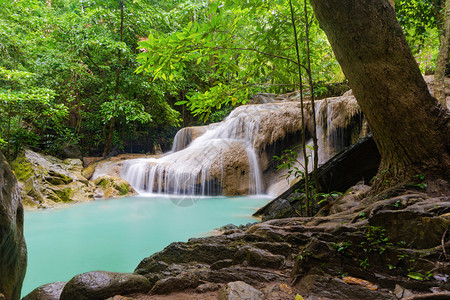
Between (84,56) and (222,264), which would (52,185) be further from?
(222,264)

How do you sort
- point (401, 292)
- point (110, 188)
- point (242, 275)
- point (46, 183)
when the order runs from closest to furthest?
point (401, 292) < point (242, 275) < point (46, 183) < point (110, 188)

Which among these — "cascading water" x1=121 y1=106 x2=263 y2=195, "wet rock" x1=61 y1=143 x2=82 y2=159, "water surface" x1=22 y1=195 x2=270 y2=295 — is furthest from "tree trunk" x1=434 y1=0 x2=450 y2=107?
"wet rock" x1=61 y1=143 x2=82 y2=159

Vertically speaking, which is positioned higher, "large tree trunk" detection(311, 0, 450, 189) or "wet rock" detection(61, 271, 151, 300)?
"large tree trunk" detection(311, 0, 450, 189)

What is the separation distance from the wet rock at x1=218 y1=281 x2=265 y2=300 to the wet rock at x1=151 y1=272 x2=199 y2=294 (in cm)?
28

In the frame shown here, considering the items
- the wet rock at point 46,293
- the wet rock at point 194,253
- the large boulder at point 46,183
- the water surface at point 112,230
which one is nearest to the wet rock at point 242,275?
the wet rock at point 194,253

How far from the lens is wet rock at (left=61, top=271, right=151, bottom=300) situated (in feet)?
4.74

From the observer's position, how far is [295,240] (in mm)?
1996

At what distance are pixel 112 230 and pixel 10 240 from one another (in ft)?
12.6

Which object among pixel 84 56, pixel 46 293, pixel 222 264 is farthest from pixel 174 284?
pixel 84 56

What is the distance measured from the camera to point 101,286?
1.47 meters

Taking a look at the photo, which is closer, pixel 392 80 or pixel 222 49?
pixel 392 80

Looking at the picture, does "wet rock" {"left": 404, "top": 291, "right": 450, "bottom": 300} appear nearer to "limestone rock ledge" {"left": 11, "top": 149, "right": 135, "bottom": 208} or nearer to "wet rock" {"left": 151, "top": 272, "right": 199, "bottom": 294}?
"wet rock" {"left": 151, "top": 272, "right": 199, "bottom": 294}

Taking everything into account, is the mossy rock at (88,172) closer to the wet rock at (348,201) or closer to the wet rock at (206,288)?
the wet rock at (348,201)

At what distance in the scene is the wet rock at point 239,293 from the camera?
1.28 m
